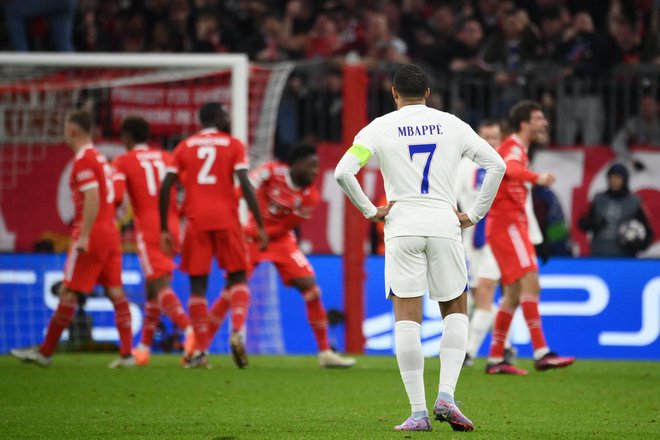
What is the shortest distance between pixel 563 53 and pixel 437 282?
9767mm

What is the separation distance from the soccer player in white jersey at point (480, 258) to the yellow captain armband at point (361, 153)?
4493mm

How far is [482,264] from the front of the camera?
12148 mm

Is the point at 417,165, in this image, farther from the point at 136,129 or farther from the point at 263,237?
the point at 136,129

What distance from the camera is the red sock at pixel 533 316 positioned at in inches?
424

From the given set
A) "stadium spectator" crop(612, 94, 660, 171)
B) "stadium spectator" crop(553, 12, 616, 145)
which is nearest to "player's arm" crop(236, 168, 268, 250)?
"stadium spectator" crop(553, 12, 616, 145)

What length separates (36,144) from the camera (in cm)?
1412

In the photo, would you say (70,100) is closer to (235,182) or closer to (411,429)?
(235,182)

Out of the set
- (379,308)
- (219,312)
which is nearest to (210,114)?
(219,312)

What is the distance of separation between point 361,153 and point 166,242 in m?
4.33

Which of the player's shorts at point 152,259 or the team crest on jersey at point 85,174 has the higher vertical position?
the team crest on jersey at point 85,174

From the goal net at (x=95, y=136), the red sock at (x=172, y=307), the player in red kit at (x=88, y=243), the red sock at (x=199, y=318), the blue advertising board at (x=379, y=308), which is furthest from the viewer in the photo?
the goal net at (x=95, y=136)

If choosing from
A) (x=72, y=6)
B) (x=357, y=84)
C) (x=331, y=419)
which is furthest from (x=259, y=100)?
(x=331, y=419)

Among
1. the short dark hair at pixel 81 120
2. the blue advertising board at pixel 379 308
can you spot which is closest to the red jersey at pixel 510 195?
the blue advertising board at pixel 379 308

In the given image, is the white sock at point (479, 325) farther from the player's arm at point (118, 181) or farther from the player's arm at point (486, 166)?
the player's arm at point (486, 166)
